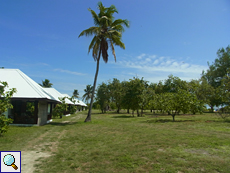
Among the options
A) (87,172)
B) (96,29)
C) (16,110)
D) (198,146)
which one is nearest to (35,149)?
(87,172)

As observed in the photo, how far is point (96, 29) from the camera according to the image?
17.8 meters

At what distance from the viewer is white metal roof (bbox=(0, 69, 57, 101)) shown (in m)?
14.9

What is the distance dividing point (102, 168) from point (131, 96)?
80.1 ft

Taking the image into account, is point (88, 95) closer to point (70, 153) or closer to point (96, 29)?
point (96, 29)

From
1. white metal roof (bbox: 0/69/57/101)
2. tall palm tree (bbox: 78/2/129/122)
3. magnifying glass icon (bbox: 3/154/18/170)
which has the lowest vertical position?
magnifying glass icon (bbox: 3/154/18/170)

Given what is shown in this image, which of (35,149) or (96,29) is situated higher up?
(96,29)

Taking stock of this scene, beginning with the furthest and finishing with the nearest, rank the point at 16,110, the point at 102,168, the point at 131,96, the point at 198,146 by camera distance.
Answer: the point at 131,96, the point at 16,110, the point at 198,146, the point at 102,168

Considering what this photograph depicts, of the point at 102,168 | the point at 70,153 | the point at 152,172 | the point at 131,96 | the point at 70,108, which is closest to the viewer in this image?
the point at 152,172

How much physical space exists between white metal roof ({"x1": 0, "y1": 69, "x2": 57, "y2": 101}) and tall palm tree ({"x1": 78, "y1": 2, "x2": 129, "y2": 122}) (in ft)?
19.7

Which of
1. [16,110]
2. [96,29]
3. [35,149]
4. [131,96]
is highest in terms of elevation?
[96,29]

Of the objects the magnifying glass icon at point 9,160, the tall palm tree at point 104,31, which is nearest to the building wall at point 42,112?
the tall palm tree at point 104,31

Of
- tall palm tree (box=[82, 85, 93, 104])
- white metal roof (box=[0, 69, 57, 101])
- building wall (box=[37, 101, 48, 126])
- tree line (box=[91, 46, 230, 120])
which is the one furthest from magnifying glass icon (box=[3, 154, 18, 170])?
tall palm tree (box=[82, 85, 93, 104])

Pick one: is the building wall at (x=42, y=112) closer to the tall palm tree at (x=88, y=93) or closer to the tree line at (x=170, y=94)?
the tree line at (x=170, y=94)

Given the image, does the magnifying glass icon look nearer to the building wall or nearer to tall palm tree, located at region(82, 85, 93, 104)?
the building wall
